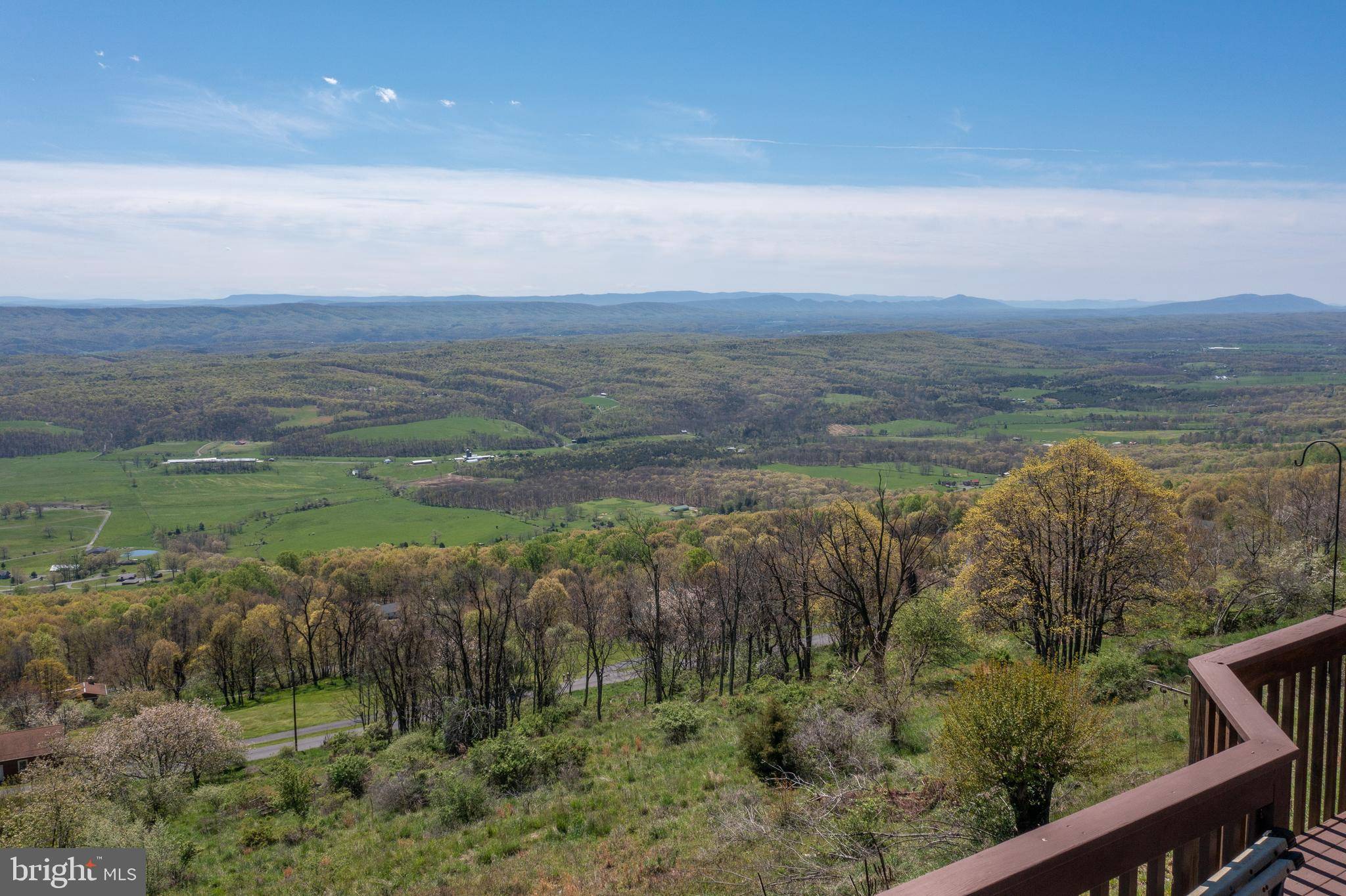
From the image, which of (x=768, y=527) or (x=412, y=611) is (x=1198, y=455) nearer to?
(x=768, y=527)

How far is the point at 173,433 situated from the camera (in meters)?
200

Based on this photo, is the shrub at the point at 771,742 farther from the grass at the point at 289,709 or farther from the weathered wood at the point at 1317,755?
the grass at the point at 289,709

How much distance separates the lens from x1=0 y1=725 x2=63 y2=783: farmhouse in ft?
113

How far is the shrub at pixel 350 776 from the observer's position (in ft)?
76.2

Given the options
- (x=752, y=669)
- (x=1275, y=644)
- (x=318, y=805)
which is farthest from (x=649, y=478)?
(x=1275, y=644)

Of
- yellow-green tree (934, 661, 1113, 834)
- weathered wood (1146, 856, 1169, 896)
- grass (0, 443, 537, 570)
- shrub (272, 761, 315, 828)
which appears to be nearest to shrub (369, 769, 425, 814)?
shrub (272, 761, 315, 828)

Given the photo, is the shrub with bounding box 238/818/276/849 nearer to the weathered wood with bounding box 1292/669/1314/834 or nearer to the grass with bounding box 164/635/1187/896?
the grass with bounding box 164/635/1187/896

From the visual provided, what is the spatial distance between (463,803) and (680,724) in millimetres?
6352

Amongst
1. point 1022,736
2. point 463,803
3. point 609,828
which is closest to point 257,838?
point 463,803

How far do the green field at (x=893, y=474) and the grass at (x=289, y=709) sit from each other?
232 ft

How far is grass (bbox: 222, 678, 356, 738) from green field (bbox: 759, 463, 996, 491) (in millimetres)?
70568

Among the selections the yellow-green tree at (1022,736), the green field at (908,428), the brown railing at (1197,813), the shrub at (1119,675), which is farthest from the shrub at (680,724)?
the green field at (908,428)

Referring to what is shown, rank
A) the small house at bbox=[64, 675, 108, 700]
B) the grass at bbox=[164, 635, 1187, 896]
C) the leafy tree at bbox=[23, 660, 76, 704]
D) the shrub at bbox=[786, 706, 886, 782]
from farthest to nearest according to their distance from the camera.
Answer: the small house at bbox=[64, 675, 108, 700]
the leafy tree at bbox=[23, 660, 76, 704]
the shrub at bbox=[786, 706, 886, 782]
the grass at bbox=[164, 635, 1187, 896]

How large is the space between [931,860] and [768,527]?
61.3 m
